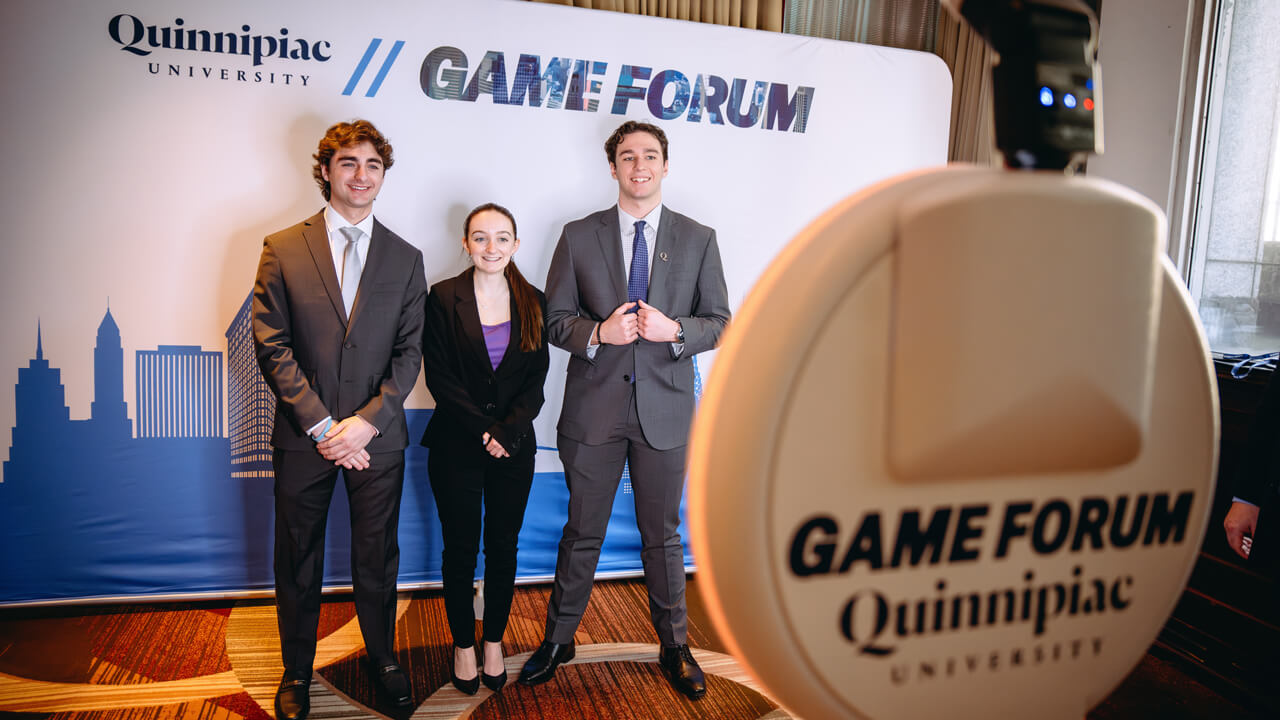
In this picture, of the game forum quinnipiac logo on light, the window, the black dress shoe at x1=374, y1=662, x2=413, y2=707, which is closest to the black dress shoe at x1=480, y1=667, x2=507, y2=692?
the black dress shoe at x1=374, y1=662, x2=413, y2=707

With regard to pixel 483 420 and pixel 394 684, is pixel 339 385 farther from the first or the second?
pixel 394 684

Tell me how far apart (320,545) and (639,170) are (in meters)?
1.58

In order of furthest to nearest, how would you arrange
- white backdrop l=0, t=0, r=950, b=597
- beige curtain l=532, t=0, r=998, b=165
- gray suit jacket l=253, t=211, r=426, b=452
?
1. beige curtain l=532, t=0, r=998, b=165
2. white backdrop l=0, t=0, r=950, b=597
3. gray suit jacket l=253, t=211, r=426, b=452

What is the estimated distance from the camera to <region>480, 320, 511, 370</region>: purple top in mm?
2504

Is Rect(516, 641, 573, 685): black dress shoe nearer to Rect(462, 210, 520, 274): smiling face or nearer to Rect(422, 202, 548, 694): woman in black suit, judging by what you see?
Rect(422, 202, 548, 694): woman in black suit

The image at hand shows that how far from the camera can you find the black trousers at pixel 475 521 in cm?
245

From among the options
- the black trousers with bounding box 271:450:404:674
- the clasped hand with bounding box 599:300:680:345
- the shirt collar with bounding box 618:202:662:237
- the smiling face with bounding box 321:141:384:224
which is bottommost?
the black trousers with bounding box 271:450:404:674

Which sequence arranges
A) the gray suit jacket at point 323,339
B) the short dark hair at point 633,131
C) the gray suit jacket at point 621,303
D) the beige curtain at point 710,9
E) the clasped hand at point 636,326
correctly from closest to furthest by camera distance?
the gray suit jacket at point 323,339
the clasped hand at point 636,326
the gray suit jacket at point 621,303
the short dark hair at point 633,131
the beige curtain at point 710,9

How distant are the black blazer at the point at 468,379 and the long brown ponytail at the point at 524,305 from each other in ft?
0.07

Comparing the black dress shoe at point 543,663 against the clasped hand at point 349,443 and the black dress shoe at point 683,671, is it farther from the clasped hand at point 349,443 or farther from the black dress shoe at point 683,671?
the clasped hand at point 349,443

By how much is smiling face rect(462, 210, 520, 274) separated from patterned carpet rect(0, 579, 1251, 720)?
1379mm

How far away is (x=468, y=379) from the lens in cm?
248

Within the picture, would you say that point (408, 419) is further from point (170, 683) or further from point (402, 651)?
point (170, 683)

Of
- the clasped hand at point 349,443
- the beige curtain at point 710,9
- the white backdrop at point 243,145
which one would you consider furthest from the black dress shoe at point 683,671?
the beige curtain at point 710,9
